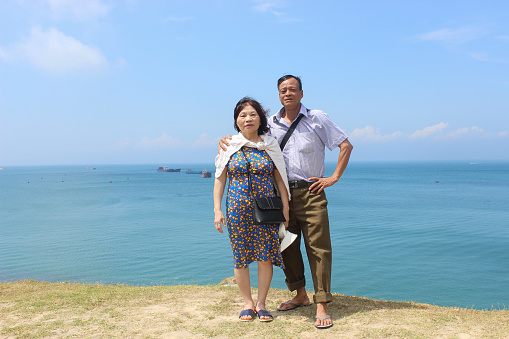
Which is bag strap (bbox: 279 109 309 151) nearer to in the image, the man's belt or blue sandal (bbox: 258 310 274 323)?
the man's belt

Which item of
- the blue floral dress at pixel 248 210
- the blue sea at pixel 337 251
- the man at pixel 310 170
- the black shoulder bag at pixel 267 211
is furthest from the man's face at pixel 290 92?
the blue sea at pixel 337 251

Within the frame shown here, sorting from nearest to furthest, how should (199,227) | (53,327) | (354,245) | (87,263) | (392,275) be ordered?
(53,327)
(392,275)
(87,263)
(354,245)
(199,227)

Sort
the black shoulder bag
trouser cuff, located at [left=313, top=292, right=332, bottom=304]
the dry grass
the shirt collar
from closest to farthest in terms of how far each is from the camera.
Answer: the dry grass → the black shoulder bag → trouser cuff, located at [left=313, top=292, right=332, bottom=304] → the shirt collar

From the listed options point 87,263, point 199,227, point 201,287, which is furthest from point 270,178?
point 199,227

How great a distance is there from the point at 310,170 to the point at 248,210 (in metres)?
0.74

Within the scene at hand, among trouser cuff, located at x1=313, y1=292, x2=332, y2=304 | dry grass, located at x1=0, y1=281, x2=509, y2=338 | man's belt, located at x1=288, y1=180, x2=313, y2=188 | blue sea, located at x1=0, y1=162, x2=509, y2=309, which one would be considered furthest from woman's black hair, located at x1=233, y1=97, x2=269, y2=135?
blue sea, located at x1=0, y1=162, x2=509, y2=309

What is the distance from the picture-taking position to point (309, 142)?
3854 mm

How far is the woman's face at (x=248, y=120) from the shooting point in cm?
366

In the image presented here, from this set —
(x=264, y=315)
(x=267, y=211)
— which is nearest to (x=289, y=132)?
(x=267, y=211)

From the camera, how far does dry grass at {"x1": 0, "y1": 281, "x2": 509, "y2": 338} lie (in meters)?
3.34

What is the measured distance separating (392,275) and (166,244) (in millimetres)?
10939

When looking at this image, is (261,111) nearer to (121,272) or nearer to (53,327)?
(53,327)

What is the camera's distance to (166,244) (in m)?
20.3

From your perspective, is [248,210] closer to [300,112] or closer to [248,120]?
[248,120]
